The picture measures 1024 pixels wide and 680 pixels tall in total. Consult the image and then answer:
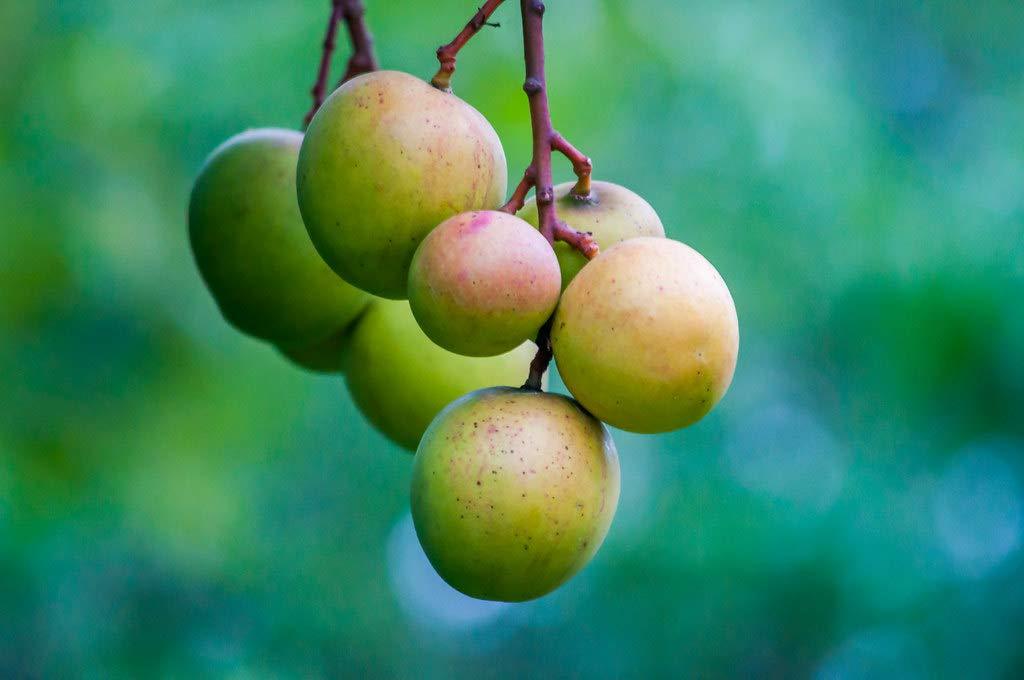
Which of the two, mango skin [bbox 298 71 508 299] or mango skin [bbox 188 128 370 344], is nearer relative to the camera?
mango skin [bbox 298 71 508 299]

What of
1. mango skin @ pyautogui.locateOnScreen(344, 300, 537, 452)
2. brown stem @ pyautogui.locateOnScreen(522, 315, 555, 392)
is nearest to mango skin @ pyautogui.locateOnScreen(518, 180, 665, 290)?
brown stem @ pyautogui.locateOnScreen(522, 315, 555, 392)

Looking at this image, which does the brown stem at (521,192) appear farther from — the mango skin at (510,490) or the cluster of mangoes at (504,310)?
the mango skin at (510,490)

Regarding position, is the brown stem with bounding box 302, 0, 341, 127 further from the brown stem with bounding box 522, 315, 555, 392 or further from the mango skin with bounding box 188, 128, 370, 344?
the brown stem with bounding box 522, 315, 555, 392

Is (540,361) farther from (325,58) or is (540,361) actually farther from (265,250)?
(325,58)

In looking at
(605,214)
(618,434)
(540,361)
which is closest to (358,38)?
(605,214)

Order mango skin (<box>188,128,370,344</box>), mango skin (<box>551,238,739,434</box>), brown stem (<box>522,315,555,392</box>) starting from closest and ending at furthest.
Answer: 1. mango skin (<box>551,238,739,434</box>)
2. brown stem (<box>522,315,555,392</box>)
3. mango skin (<box>188,128,370,344</box>)
